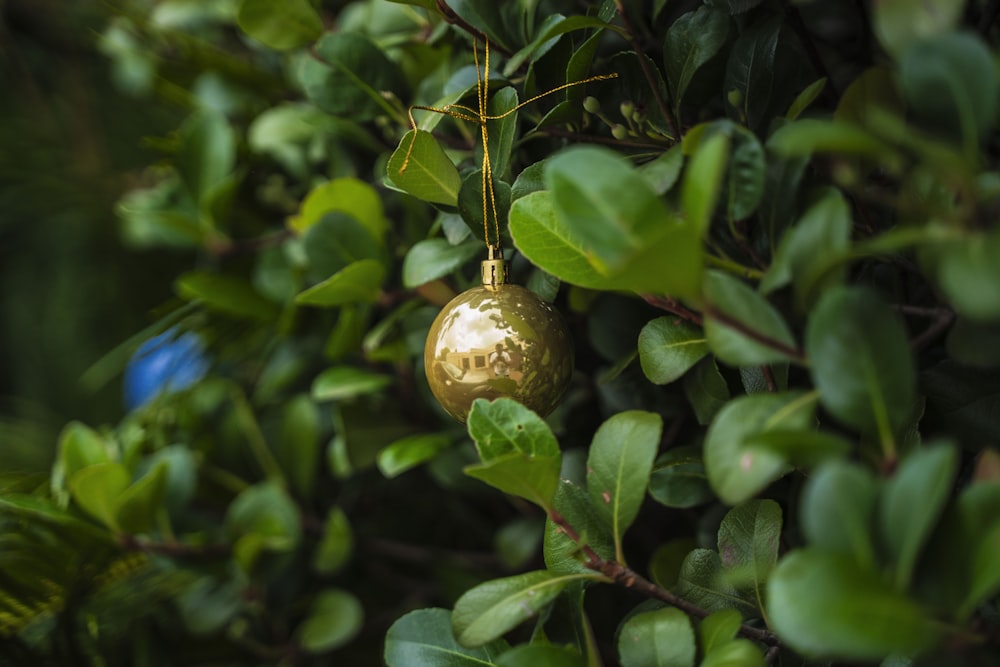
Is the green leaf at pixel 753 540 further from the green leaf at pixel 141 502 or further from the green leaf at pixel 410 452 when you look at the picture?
the green leaf at pixel 141 502

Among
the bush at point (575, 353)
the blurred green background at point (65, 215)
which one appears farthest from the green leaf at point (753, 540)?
the blurred green background at point (65, 215)

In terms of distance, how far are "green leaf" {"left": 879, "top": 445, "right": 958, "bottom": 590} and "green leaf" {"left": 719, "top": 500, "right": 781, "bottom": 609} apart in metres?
0.15

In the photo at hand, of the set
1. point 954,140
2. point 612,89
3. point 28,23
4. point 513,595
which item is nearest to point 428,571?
point 513,595

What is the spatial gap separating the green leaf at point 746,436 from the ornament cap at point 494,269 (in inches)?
7.3

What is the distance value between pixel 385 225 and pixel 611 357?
0.23m

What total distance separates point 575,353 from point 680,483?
0.16 meters

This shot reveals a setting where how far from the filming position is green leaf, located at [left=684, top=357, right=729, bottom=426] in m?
0.47

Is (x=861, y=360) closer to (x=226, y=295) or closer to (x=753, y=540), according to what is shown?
(x=753, y=540)

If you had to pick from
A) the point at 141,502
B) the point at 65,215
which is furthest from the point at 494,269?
the point at 65,215

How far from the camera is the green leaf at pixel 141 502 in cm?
65

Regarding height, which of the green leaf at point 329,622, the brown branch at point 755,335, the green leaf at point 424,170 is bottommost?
the green leaf at point 329,622

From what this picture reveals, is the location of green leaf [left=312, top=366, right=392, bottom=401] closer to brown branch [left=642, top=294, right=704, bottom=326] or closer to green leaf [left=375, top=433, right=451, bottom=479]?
green leaf [left=375, top=433, right=451, bottom=479]

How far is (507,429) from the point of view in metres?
0.44

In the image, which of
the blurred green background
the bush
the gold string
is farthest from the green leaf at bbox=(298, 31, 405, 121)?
the blurred green background
